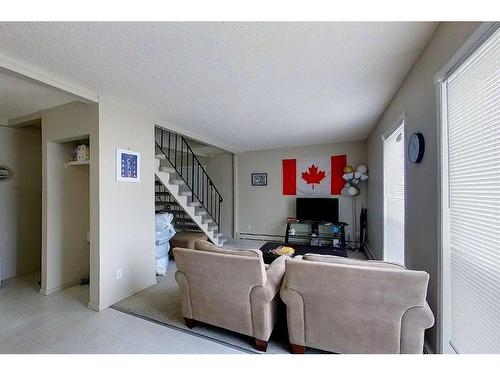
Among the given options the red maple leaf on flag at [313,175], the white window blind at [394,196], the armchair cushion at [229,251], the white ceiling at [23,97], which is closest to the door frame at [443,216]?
the white window blind at [394,196]

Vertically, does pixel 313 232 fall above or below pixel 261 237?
above

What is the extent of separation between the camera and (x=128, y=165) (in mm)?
2750

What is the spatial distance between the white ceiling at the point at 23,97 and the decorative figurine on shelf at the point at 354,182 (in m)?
4.88

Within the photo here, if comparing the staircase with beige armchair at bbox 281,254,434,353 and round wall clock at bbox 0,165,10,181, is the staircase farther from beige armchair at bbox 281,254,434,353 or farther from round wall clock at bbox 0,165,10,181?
beige armchair at bbox 281,254,434,353

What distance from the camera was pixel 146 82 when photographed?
2.19 m

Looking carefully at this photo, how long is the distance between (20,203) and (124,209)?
224 centimetres

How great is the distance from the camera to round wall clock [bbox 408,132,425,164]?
1.78 metres

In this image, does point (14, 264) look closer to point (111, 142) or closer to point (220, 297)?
point (111, 142)

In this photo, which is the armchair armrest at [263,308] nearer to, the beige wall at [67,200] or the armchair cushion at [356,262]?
the armchair cushion at [356,262]

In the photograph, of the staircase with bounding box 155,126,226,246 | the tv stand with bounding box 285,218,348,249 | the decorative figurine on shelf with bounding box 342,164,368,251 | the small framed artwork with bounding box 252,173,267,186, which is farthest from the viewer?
the small framed artwork with bounding box 252,173,267,186

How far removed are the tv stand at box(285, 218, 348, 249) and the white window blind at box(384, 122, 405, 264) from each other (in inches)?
65.2

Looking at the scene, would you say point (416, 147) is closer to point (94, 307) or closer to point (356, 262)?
point (356, 262)

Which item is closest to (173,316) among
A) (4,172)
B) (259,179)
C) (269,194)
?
(4,172)

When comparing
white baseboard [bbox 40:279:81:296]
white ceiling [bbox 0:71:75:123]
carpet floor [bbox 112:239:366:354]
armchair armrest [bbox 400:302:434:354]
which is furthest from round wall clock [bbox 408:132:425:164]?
white baseboard [bbox 40:279:81:296]
